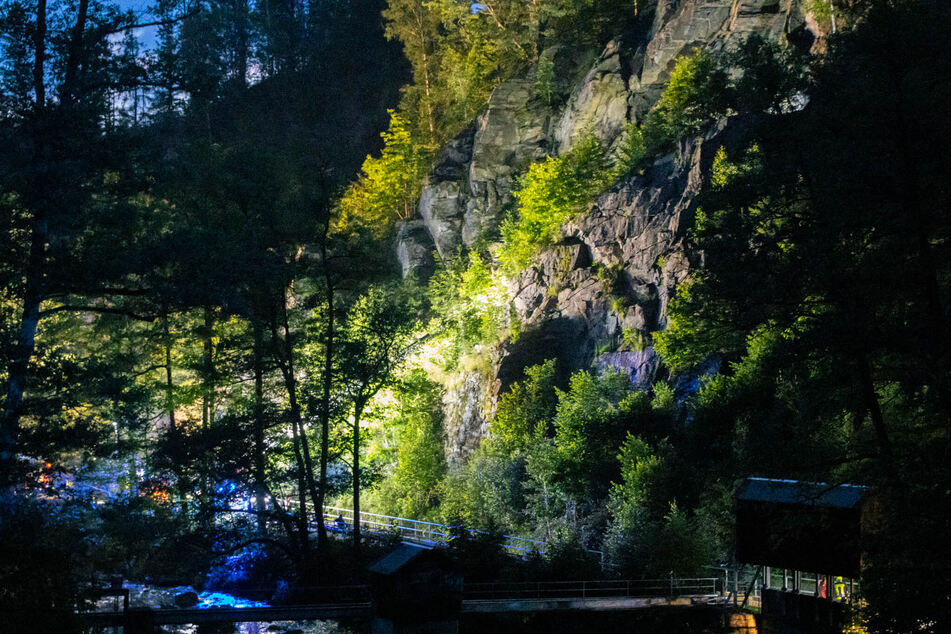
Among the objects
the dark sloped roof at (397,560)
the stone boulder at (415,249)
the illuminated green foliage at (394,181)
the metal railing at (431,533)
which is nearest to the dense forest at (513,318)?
the stone boulder at (415,249)

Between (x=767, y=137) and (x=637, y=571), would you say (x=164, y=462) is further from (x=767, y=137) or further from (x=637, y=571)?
(x=767, y=137)

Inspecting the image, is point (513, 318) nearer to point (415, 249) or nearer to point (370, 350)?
point (415, 249)

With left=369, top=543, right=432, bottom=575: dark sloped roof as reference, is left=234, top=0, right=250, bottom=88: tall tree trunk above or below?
above

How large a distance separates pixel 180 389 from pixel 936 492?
21.0 m

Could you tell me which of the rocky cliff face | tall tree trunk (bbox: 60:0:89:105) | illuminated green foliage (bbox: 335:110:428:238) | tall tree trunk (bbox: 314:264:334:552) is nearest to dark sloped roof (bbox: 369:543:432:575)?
tall tree trunk (bbox: 314:264:334:552)

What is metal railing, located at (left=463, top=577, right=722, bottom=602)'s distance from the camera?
17.0 metres

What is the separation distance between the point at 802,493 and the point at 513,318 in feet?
85.2

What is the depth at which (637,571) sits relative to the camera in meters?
18.5

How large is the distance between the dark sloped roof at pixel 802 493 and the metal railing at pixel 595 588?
4.41 metres

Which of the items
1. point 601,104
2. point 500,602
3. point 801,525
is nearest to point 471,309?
point 601,104

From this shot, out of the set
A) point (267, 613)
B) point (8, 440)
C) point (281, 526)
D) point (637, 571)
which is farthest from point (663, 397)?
point (8, 440)

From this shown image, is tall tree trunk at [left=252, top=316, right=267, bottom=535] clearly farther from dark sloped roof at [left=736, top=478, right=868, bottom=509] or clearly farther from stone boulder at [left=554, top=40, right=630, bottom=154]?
stone boulder at [left=554, top=40, right=630, bottom=154]

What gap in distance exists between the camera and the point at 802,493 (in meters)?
12.0

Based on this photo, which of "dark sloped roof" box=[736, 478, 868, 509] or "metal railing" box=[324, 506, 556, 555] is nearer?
"dark sloped roof" box=[736, 478, 868, 509]
